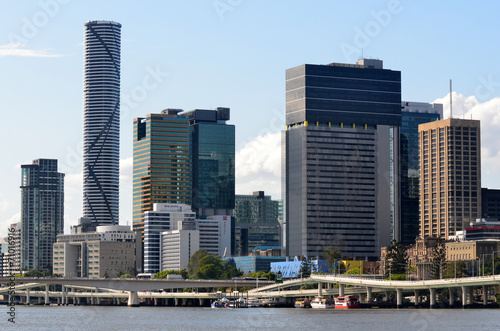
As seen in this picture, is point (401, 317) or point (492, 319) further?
point (401, 317)

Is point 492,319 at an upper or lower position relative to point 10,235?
lower

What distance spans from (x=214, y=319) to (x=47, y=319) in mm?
32008

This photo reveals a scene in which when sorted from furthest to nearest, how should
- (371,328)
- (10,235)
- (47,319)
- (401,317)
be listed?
1. (47,319)
2. (401,317)
3. (371,328)
4. (10,235)

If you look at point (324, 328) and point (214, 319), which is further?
point (214, 319)

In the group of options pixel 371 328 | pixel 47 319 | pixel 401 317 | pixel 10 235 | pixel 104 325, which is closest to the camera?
pixel 10 235

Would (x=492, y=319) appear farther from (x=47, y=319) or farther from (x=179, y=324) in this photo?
(x=47, y=319)

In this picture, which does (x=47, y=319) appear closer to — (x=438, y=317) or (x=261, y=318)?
(x=261, y=318)

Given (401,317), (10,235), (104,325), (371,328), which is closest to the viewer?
(10,235)

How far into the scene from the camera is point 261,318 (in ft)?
645

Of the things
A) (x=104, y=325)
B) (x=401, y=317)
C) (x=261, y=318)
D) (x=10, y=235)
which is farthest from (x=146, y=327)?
(x=10, y=235)

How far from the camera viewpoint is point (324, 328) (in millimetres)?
160375

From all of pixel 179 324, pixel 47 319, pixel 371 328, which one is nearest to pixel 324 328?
pixel 371 328

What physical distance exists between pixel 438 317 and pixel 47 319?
72958 millimetres

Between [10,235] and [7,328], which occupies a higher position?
[10,235]
